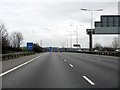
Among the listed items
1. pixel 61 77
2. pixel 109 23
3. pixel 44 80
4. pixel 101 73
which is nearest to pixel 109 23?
Answer: pixel 109 23

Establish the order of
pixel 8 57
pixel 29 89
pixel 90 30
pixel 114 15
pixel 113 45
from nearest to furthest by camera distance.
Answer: pixel 29 89 < pixel 8 57 < pixel 114 15 < pixel 90 30 < pixel 113 45

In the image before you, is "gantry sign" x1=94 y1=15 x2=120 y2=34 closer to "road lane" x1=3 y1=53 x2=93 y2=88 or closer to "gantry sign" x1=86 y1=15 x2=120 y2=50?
"gantry sign" x1=86 y1=15 x2=120 y2=50

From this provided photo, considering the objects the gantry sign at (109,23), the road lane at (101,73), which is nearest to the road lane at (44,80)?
the road lane at (101,73)

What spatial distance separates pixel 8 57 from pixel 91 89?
27952 millimetres

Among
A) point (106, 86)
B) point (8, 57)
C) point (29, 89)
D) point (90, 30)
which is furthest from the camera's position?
point (90, 30)

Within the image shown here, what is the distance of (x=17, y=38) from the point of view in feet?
500

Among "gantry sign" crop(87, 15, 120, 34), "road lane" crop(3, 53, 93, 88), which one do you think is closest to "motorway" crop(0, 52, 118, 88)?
"road lane" crop(3, 53, 93, 88)

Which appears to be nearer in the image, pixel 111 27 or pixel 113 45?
pixel 111 27

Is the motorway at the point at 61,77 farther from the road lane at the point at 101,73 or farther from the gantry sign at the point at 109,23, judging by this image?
the gantry sign at the point at 109,23

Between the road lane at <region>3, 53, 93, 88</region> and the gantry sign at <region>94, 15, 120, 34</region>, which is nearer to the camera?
the road lane at <region>3, 53, 93, 88</region>

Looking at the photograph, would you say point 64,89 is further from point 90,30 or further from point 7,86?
point 90,30

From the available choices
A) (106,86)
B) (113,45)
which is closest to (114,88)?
(106,86)

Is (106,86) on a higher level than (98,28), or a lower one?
lower

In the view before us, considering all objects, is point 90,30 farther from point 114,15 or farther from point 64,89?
point 64,89
